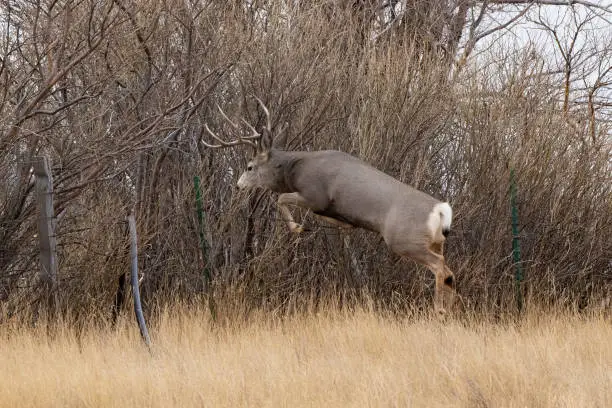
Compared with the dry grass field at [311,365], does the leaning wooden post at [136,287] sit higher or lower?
higher

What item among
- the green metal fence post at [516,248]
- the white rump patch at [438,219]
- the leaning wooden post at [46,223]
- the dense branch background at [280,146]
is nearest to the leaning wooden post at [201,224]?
the dense branch background at [280,146]

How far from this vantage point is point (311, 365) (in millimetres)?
7602

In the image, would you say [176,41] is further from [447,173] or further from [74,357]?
[74,357]

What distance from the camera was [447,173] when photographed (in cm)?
1327

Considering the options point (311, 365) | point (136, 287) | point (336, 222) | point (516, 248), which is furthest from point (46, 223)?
point (516, 248)

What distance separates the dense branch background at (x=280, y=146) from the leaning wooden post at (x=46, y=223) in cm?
59

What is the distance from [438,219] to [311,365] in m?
2.61

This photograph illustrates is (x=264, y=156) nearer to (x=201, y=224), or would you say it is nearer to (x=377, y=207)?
(x=201, y=224)

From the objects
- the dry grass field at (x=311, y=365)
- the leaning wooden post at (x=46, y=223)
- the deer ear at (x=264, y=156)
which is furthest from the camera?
the deer ear at (x=264, y=156)

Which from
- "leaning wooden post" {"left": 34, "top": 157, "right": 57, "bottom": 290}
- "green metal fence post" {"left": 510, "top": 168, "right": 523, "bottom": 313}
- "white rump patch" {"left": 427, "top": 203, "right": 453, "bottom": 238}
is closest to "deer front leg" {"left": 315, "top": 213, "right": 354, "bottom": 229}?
"white rump patch" {"left": 427, "top": 203, "right": 453, "bottom": 238}

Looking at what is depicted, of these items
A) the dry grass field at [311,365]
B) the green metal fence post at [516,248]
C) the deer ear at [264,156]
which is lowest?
the dry grass field at [311,365]

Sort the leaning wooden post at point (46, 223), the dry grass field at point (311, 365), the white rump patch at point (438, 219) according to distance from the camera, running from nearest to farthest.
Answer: the dry grass field at point (311, 365), the white rump patch at point (438, 219), the leaning wooden post at point (46, 223)

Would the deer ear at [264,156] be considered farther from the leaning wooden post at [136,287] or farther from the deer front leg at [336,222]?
the leaning wooden post at [136,287]

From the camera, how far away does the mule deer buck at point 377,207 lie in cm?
977
